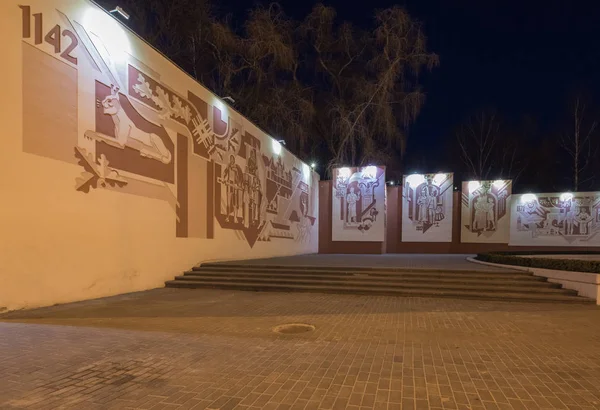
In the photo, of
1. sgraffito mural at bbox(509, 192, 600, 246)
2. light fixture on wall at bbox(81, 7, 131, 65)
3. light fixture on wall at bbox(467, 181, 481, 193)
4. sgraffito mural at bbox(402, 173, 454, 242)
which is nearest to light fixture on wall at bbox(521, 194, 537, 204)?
sgraffito mural at bbox(509, 192, 600, 246)

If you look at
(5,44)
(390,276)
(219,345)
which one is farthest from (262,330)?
(5,44)

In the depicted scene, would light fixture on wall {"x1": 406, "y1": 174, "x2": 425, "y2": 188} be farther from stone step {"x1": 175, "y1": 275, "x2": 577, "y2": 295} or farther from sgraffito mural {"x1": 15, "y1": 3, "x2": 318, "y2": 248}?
stone step {"x1": 175, "y1": 275, "x2": 577, "y2": 295}

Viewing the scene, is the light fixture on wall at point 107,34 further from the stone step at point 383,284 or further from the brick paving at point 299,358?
the stone step at point 383,284

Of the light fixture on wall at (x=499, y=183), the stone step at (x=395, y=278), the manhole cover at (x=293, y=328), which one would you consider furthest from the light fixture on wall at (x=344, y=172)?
the manhole cover at (x=293, y=328)

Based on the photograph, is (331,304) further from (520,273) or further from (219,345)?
(520,273)

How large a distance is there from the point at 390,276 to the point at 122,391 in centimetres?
823

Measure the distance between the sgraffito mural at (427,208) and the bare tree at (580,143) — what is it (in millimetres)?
11982

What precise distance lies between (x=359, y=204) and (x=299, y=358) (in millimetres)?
17489

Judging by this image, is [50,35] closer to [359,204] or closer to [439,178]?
[359,204]

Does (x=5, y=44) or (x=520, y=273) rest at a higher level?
(x=5, y=44)

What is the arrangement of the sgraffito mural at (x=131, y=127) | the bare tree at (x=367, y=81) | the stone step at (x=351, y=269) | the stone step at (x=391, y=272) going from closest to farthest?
the sgraffito mural at (x=131, y=127)
the stone step at (x=391, y=272)
the stone step at (x=351, y=269)
the bare tree at (x=367, y=81)

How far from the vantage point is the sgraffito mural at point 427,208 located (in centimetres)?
2209

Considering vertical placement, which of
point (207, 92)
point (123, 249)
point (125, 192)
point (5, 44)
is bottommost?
point (123, 249)

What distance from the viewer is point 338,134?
25.4 meters
